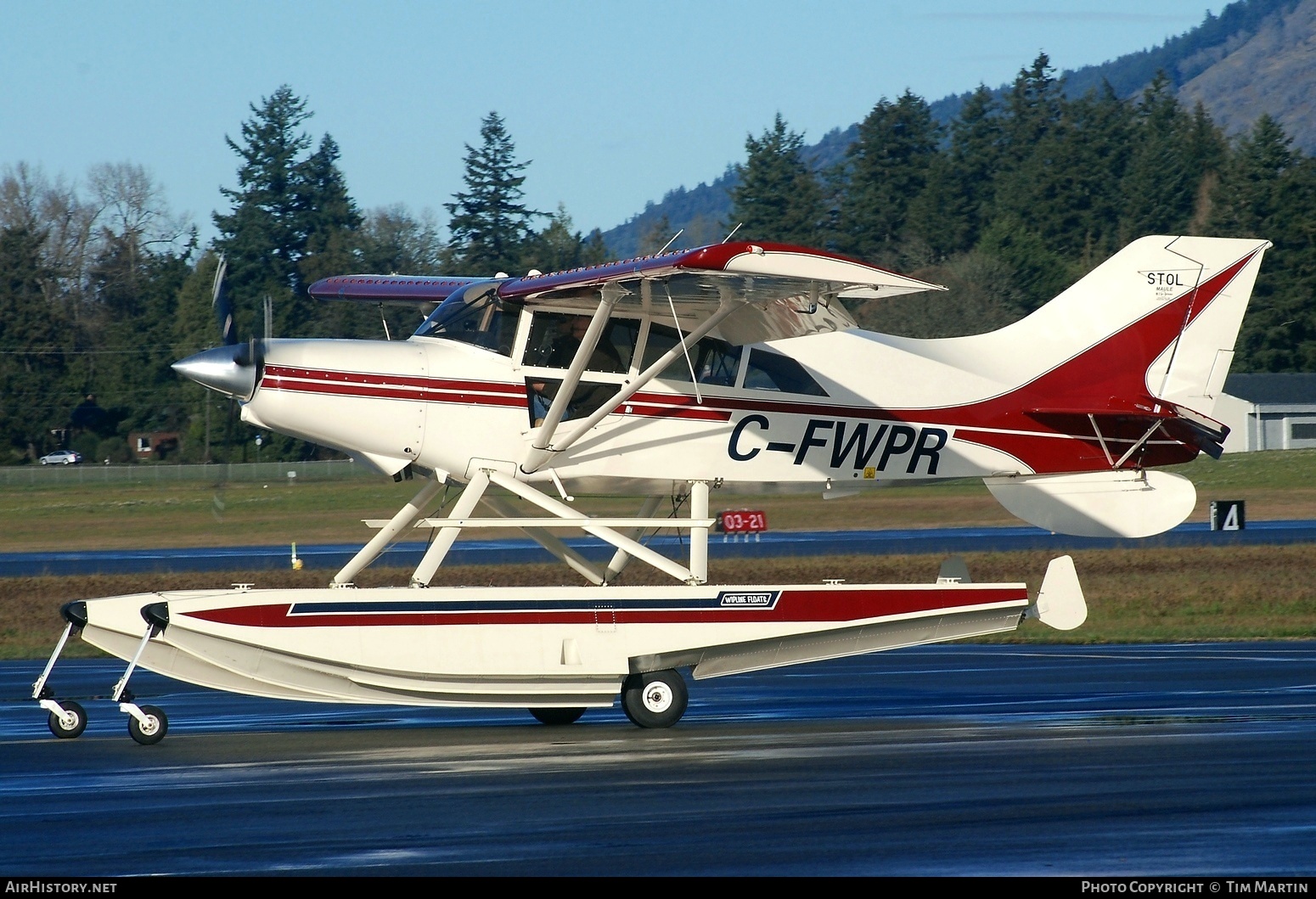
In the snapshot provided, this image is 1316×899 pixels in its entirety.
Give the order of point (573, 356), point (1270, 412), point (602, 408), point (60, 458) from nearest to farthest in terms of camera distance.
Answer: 1. point (602, 408)
2. point (573, 356)
3. point (1270, 412)
4. point (60, 458)

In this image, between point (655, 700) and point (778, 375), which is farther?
point (778, 375)

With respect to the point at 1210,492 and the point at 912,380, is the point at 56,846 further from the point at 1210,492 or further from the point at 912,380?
the point at 1210,492

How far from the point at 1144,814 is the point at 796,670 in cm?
878

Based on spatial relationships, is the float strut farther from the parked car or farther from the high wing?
the parked car

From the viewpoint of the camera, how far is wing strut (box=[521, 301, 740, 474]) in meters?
11.2

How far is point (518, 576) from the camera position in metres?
24.0

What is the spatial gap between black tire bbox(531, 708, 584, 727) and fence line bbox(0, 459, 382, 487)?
42.4 meters

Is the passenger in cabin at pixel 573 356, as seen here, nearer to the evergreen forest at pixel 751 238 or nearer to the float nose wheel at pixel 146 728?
the float nose wheel at pixel 146 728

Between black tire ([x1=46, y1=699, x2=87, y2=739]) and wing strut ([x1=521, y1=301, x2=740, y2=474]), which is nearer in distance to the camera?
black tire ([x1=46, y1=699, x2=87, y2=739])

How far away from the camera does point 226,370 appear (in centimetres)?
1094

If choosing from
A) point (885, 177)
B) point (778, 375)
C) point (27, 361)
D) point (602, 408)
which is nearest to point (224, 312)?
point (602, 408)

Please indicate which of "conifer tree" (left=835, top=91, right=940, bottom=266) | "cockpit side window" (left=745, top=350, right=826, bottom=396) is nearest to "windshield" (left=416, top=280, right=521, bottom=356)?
"cockpit side window" (left=745, top=350, right=826, bottom=396)

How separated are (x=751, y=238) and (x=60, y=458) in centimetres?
3602

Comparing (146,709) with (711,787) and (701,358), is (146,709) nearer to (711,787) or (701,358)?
(711,787)
